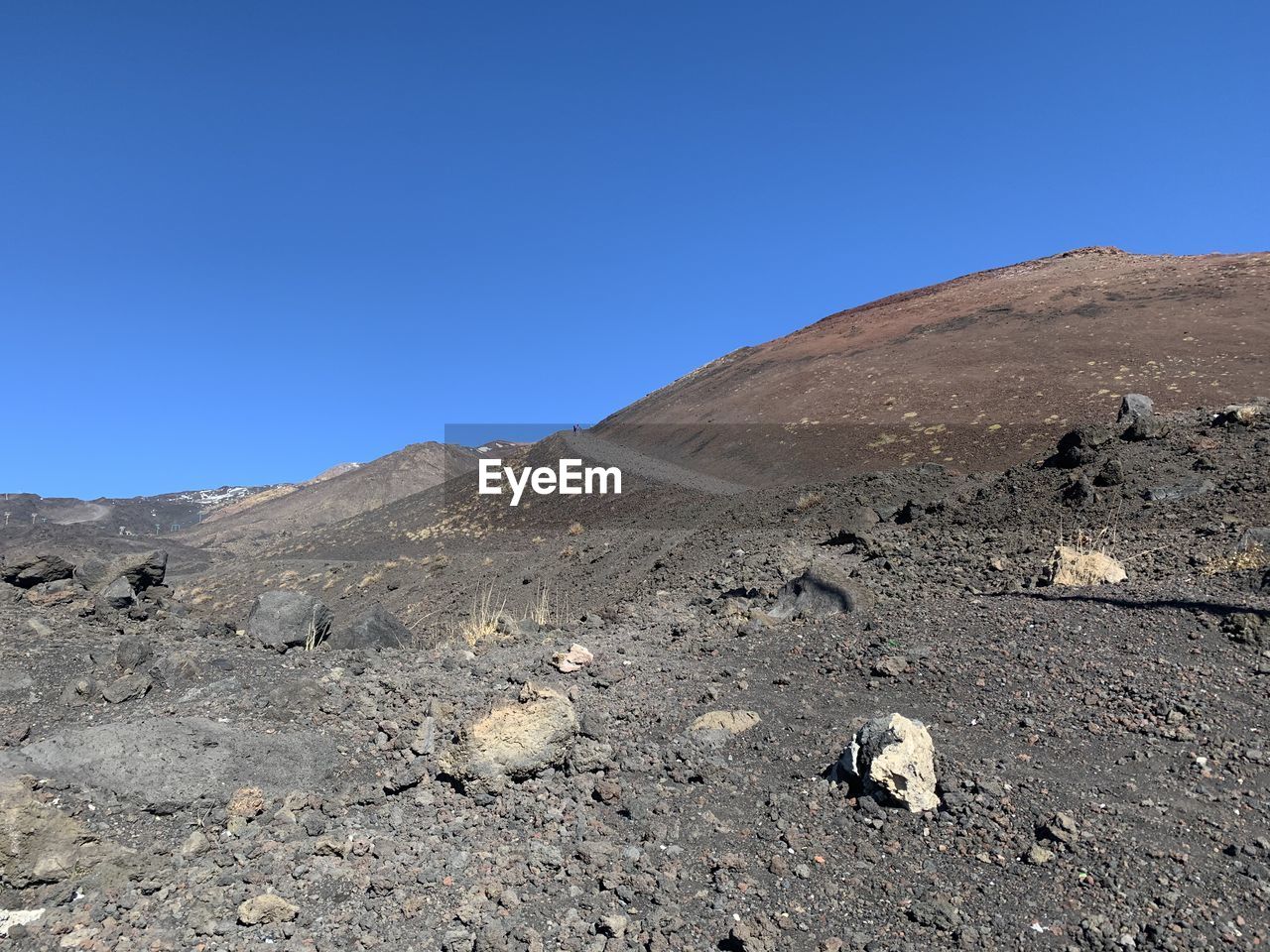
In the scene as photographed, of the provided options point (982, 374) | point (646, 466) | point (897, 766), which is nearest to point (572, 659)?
point (897, 766)

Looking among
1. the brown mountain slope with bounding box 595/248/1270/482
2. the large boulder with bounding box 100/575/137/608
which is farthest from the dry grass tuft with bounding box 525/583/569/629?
the brown mountain slope with bounding box 595/248/1270/482

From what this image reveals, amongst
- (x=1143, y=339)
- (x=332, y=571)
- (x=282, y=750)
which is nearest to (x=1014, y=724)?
(x=282, y=750)

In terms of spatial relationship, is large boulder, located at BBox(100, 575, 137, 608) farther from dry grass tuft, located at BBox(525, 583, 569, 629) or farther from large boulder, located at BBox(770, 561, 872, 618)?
large boulder, located at BBox(770, 561, 872, 618)

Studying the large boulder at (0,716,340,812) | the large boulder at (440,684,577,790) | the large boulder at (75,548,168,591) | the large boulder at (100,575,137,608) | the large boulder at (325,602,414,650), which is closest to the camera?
the large boulder at (0,716,340,812)

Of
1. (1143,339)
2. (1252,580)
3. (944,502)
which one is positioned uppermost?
(1143,339)

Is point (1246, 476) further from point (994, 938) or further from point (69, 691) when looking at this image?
point (69, 691)

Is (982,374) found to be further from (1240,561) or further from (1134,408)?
(1240,561)
